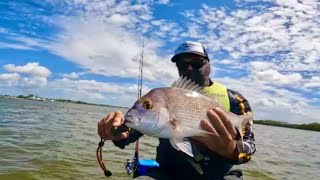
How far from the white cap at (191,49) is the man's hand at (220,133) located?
1561 mm

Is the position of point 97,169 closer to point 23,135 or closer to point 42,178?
point 42,178

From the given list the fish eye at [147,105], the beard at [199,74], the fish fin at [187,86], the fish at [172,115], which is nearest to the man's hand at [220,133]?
the fish at [172,115]

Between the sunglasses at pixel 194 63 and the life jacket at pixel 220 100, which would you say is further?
the sunglasses at pixel 194 63

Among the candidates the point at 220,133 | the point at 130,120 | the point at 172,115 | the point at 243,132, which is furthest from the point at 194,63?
the point at 130,120

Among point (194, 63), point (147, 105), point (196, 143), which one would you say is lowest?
point (196, 143)

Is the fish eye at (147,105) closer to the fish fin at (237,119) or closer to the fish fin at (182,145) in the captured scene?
the fish fin at (182,145)

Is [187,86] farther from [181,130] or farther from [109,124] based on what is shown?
[109,124]

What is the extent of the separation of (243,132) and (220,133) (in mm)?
1223

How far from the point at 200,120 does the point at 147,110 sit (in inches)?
19.6

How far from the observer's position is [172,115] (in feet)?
10.5

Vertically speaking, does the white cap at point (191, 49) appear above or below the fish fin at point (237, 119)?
above

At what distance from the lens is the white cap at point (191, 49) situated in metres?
4.99

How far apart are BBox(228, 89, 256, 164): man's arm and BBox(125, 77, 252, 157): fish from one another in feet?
2.60

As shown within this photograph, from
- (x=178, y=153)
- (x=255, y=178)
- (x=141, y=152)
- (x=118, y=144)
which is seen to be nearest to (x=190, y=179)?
(x=178, y=153)
